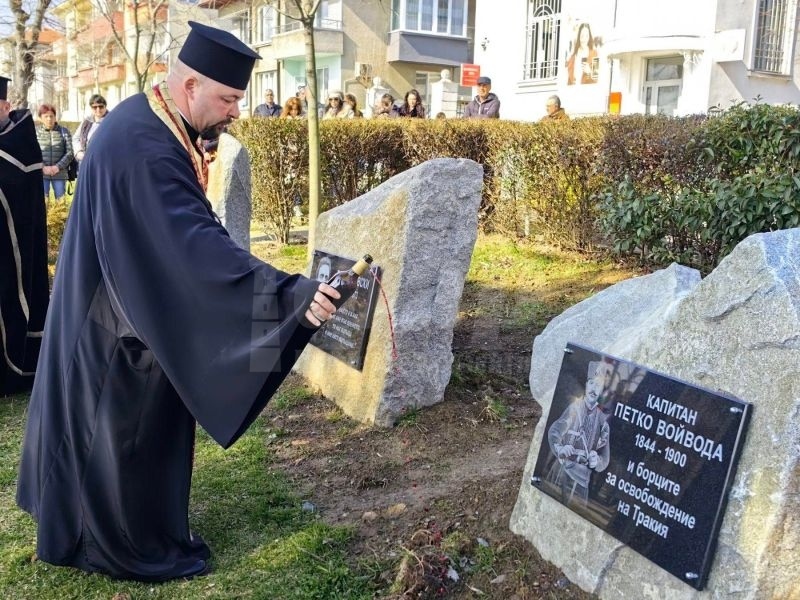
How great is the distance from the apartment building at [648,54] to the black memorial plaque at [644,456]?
16447 mm

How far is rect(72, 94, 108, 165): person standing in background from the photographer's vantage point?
39.1 feet

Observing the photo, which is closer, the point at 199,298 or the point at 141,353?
the point at 199,298

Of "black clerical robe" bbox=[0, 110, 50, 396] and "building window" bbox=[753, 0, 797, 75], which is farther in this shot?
"building window" bbox=[753, 0, 797, 75]

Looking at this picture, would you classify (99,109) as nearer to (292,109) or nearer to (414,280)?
(292,109)

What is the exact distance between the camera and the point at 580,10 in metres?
20.5

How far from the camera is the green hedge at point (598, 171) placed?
21.1 feet

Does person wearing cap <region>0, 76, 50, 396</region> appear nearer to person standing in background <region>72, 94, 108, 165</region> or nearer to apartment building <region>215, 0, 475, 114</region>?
person standing in background <region>72, 94, 108, 165</region>

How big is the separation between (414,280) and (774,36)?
17.7m

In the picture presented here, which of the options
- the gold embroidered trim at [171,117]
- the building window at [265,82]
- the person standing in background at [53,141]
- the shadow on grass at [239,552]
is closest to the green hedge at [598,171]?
the person standing in background at [53,141]

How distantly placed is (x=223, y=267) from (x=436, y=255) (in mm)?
2089

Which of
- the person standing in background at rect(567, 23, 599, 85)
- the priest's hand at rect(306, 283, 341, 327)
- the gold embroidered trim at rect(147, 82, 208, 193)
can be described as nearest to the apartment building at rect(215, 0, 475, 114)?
the person standing in background at rect(567, 23, 599, 85)

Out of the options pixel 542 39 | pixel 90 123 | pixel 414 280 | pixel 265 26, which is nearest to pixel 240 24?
pixel 265 26

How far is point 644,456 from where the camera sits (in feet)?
8.64

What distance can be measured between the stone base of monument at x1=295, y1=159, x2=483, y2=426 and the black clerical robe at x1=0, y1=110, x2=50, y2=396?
7.81ft
